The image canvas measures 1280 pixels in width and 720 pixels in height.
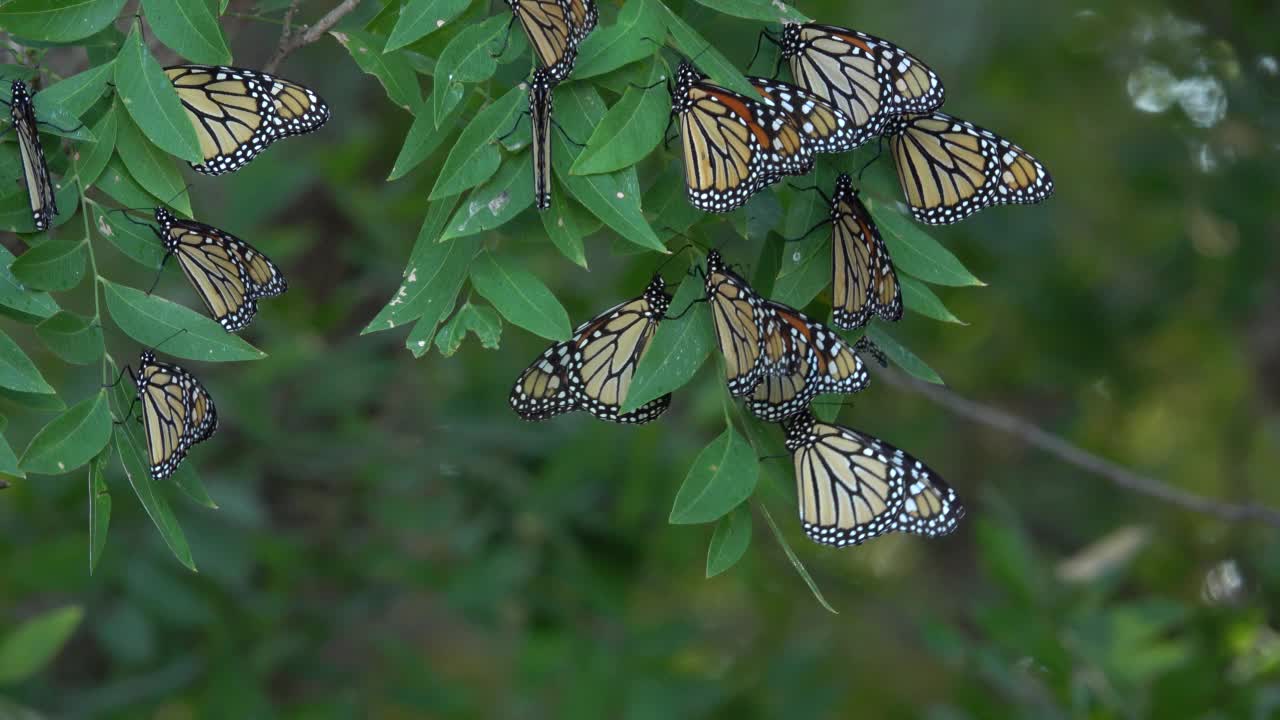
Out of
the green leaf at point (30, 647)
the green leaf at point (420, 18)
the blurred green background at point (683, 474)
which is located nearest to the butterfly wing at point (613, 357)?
the green leaf at point (420, 18)

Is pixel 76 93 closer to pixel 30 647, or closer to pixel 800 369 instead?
pixel 800 369

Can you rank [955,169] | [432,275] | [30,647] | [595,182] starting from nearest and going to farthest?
[595,182] → [432,275] → [955,169] → [30,647]

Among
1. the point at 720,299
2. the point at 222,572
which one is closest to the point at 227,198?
the point at 222,572

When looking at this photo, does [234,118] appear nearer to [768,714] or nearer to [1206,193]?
[768,714]

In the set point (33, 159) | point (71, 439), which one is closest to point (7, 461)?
point (71, 439)

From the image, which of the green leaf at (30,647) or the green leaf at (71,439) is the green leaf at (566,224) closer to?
the green leaf at (71,439)

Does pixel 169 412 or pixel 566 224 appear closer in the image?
pixel 566 224

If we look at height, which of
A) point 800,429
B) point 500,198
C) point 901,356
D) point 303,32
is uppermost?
point 303,32
